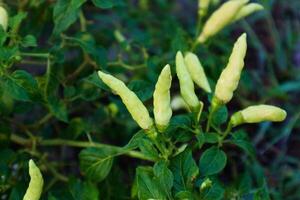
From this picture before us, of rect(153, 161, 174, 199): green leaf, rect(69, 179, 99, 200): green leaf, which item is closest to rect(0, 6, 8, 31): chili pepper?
rect(69, 179, 99, 200): green leaf

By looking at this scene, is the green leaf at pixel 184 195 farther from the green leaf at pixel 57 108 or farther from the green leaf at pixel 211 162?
the green leaf at pixel 57 108

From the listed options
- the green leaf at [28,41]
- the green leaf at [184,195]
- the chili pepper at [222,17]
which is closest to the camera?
the green leaf at [184,195]

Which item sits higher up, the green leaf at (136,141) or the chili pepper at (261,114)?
the chili pepper at (261,114)

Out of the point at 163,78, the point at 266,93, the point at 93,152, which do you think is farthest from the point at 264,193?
the point at 266,93

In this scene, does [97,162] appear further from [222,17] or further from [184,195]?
[222,17]

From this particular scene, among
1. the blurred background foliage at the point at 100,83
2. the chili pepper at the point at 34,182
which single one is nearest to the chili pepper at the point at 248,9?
the blurred background foliage at the point at 100,83

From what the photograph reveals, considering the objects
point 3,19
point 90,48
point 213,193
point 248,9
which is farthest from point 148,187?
point 248,9

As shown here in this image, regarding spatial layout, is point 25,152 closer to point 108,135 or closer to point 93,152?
point 93,152
